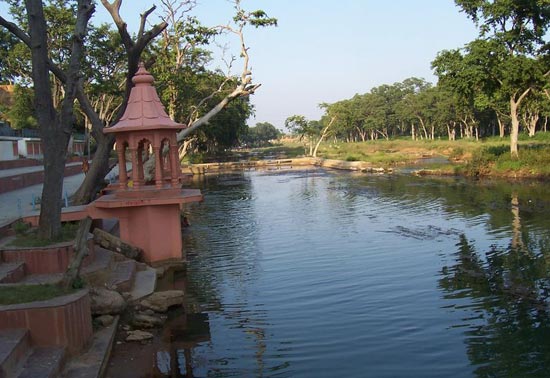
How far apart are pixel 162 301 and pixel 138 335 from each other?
1492 millimetres

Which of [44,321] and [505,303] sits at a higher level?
[44,321]

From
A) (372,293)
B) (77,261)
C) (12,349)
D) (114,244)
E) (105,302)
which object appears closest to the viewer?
(12,349)

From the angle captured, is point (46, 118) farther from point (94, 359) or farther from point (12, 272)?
point (94, 359)

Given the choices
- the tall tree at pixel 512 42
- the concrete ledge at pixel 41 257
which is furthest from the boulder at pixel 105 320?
the tall tree at pixel 512 42

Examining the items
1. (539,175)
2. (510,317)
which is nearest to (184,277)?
Result: (510,317)

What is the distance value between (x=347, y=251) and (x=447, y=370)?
8.65m

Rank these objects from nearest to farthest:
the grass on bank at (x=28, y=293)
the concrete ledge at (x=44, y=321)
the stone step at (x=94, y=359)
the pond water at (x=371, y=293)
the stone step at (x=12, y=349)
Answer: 1. the stone step at (x=12, y=349)
2. the stone step at (x=94, y=359)
3. the concrete ledge at (x=44, y=321)
4. the grass on bank at (x=28, y=293)
5. the pond water at (x=371, y=293)

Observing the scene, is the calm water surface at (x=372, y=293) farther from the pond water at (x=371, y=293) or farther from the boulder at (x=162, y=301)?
the boulder at (x=162, y=301)

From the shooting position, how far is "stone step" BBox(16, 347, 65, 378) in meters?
6.77

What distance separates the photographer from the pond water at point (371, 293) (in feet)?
28.8

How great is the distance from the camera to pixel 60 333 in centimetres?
765

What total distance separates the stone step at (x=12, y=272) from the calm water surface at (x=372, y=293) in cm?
321

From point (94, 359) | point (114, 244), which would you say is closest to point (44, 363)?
point (94, 359)

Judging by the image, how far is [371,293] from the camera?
1234 centimetres
